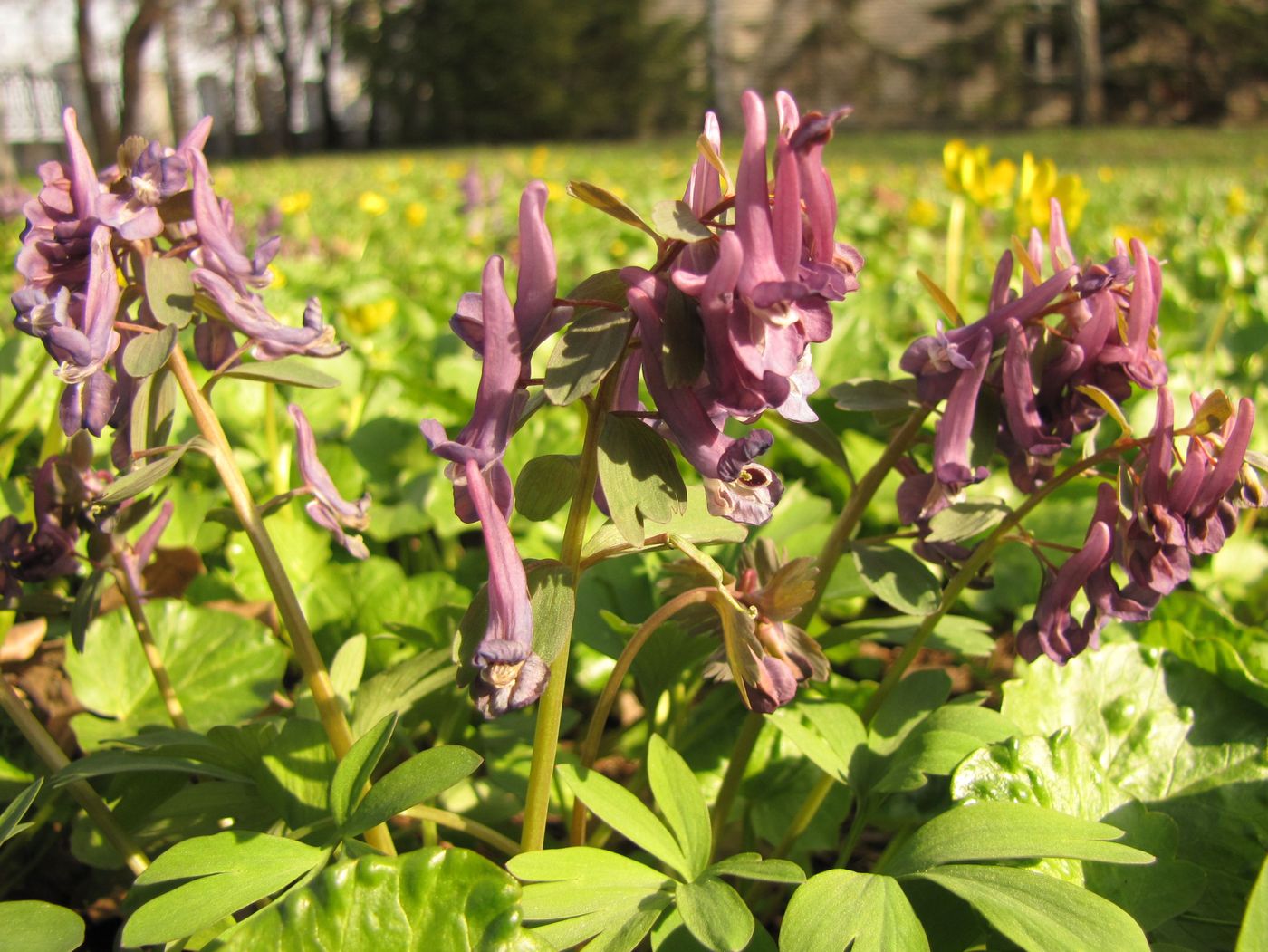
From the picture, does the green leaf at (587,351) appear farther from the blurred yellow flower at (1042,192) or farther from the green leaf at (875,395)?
the blurred yellow flower at (1042,192)

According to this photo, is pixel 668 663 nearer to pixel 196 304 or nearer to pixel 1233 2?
pixel 196 304

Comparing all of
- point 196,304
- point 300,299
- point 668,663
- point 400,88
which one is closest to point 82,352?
point 196,304

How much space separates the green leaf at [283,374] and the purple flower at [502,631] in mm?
391

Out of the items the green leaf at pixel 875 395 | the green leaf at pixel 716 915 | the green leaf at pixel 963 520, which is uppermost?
the green leaf at pixel 875 395

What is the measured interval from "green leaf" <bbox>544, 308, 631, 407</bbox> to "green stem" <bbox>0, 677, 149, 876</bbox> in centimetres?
75

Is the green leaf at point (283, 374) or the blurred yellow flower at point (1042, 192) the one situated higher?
the blurred yellow flower at point (1042, 192)

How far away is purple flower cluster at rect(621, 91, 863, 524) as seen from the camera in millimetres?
802

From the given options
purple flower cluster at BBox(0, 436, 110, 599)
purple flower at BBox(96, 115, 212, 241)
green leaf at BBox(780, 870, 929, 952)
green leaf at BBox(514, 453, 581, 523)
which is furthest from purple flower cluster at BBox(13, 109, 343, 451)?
green leaf at BBox(780, 870, 929, 952)

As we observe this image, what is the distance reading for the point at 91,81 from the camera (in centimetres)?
1975

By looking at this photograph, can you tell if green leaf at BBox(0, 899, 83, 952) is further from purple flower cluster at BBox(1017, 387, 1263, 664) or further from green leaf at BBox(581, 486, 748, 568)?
purple flower cluster at BBox(1017, 387, 1263, 664)

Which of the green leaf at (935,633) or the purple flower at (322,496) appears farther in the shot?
the green leaf at (935,633)

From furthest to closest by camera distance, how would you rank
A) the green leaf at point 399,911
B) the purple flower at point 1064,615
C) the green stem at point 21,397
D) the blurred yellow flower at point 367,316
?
the blurred yellow flower at point 367,316
the green stem at point 21,397
the purple flower at point 1064,615
the green leaf at point 399,911

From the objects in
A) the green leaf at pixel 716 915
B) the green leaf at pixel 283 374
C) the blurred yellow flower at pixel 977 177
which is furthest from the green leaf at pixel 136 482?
the blurred yellow flower at pixel 977 177

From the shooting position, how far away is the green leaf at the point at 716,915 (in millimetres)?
883
